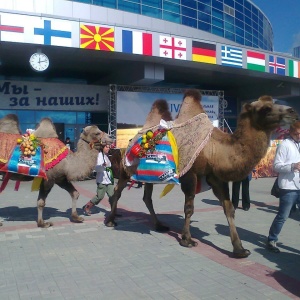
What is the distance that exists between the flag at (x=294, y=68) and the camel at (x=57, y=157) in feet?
59.4

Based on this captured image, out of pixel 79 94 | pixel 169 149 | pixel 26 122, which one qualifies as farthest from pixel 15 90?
pixel 169 149

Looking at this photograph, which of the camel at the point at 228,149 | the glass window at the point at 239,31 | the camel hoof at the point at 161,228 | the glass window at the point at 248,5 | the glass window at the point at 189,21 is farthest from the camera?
the glass window at the point at 248,5

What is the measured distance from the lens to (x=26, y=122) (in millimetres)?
21219

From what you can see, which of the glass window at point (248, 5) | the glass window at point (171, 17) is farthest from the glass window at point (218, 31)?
the glass window at point (248, 5)

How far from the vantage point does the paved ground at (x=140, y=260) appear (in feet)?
13.6

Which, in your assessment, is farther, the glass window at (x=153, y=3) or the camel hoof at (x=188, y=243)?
the glass window at (x=153, y=3)

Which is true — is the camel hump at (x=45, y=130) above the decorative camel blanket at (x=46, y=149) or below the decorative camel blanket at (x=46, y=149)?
above

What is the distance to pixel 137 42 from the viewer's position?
→ 1703cm

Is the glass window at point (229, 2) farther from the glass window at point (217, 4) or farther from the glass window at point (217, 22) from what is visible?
the glass window at point (217, 22)

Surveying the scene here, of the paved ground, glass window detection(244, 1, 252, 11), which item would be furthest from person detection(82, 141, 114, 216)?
glass window detection(244, 1, 252, 11)

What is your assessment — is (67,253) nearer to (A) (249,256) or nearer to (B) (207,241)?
(B) (207,241)

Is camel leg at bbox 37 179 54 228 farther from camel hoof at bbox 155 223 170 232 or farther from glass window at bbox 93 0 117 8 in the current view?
glass window at bbox 93 0 117 8

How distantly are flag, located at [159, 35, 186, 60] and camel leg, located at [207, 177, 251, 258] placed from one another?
1265cm

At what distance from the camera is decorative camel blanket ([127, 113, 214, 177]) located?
225 inches
